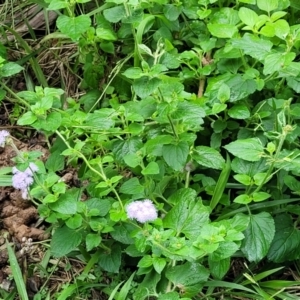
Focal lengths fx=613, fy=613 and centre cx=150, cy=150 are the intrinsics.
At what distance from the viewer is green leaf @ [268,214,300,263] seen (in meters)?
1.69

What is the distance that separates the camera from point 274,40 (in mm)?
1872

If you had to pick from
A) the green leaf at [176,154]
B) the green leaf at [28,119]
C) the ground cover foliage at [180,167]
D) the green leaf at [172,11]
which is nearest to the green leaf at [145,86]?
the ground cover foliage at [180,167]

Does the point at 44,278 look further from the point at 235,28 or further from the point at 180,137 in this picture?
the point at 235,28

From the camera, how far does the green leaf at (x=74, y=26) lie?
1883 mm

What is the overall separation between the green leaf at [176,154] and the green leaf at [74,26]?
1.64ft

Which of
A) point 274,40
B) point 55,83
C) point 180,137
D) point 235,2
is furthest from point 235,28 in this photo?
point 55,83

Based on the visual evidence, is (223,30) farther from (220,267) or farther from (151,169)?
(220,267)

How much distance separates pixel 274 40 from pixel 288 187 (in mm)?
456

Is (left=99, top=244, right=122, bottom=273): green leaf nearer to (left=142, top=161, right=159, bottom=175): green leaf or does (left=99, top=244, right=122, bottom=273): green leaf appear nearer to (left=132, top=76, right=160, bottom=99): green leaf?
(left=142, top=161, right=159, bottom=175): green leaf

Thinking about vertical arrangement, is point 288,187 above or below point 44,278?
above

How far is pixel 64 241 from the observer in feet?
5.47

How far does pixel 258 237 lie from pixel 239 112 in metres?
0.38

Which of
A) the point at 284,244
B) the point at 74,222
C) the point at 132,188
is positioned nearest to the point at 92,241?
the point at 74,222

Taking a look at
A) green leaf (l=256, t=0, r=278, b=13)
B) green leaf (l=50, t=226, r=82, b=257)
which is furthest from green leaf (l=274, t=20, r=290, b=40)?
green leaf (l=50, t=226, r=82, b=257)
